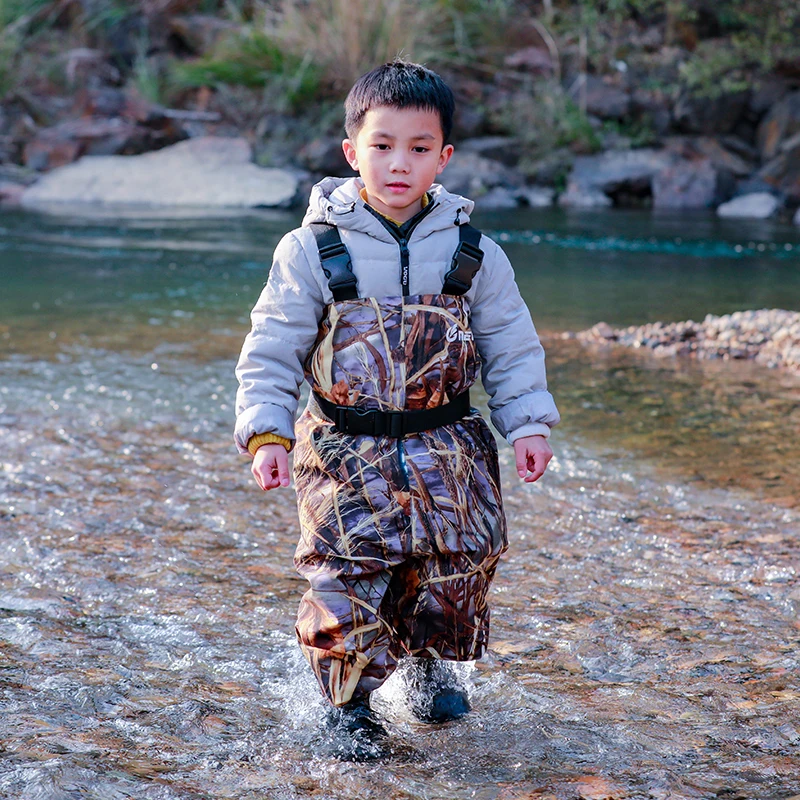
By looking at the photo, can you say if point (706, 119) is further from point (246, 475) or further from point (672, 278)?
point (246, 475)

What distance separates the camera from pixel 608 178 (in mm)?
15531

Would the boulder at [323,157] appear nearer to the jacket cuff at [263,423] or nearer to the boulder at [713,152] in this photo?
the boulder at [713,152]

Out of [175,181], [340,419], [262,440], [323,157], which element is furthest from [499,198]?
[262,440]

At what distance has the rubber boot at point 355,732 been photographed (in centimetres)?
212

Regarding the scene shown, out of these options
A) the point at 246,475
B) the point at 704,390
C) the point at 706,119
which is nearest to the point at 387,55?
the point at 706,119

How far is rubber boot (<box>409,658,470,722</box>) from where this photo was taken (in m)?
2.32

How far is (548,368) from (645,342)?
1002mm

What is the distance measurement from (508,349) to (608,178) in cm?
1381

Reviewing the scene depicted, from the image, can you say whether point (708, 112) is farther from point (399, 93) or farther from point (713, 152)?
point (399, 93)

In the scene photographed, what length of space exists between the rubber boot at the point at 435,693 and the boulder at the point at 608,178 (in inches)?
530

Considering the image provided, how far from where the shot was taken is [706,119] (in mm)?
16703

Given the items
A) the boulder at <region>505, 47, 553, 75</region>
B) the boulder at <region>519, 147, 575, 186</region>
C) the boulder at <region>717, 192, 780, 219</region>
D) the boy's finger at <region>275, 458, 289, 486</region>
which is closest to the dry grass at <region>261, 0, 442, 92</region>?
the boulder at <region>505, 47, 553, 75</region>

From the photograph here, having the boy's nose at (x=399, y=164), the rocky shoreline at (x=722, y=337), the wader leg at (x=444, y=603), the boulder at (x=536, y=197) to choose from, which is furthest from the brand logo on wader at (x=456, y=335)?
the boulder at (x=536, y=197)

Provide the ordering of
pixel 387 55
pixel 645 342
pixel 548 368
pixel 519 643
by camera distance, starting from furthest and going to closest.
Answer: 1. pixel 387 55
2. pixel 645 342
3. pixel 548 368
4. pixel 519 643
